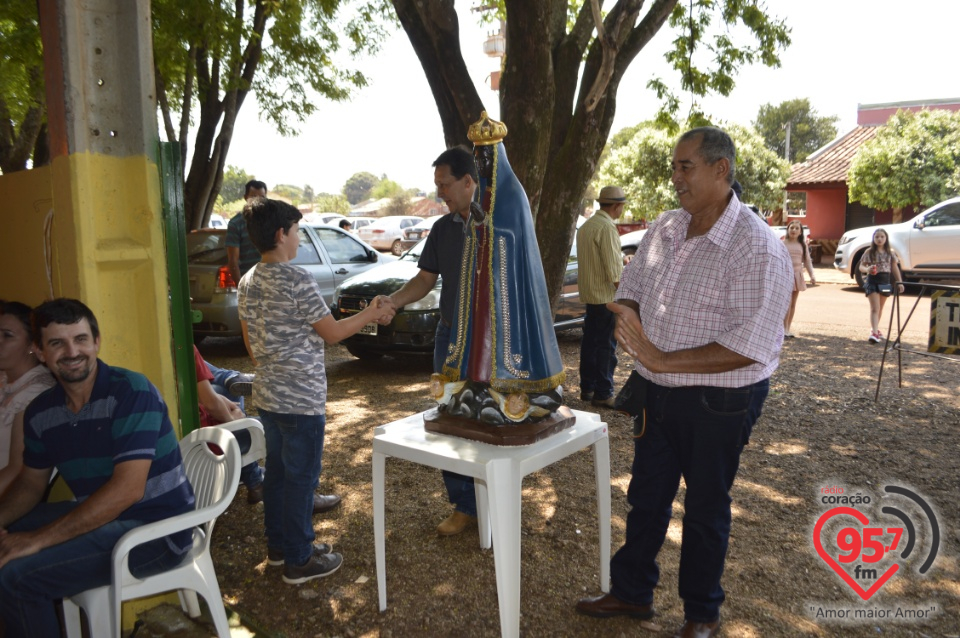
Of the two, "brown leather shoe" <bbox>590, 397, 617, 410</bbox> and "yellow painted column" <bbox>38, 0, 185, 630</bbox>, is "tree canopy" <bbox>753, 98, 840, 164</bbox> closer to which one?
"brown leather shoe" <bbox>590, 397, 617, 410</bbox>

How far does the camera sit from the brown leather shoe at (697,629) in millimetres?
2875

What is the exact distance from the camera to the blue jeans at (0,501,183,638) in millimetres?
2428

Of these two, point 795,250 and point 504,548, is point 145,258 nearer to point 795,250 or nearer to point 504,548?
point 504,548

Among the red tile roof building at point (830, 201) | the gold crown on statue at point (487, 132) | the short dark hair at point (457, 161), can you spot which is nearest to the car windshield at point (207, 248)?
the short dark hair at point (457, 161)

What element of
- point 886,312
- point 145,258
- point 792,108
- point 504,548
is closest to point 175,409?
point 145,258

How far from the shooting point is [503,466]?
2.80 metres

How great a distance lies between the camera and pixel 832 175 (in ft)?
76.4

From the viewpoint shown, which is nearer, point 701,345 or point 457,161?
point 701,345

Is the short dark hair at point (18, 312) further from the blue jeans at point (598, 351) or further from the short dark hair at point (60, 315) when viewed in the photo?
the blue jeans at point (598, 351)

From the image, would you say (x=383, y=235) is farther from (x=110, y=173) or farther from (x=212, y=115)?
(x=110, y=173)

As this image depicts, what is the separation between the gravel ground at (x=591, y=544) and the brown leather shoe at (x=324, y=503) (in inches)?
2.7

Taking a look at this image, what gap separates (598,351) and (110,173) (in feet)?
14.1

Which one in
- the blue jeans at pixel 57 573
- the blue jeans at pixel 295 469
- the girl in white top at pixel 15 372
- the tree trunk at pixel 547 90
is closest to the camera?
the blue jeans at pixel 57 573

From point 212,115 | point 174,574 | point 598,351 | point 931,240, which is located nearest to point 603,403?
point 598,351
